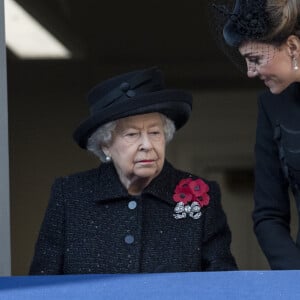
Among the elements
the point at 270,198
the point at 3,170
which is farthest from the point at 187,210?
the point at 3,170

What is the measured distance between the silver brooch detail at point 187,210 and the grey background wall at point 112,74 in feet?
7.66

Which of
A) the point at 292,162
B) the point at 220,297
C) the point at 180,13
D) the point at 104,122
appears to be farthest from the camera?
the point at 180,13

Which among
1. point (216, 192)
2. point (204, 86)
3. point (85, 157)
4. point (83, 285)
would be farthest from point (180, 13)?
point (83, 285)

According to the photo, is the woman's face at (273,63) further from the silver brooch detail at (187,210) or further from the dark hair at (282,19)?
the silver brooch detail at (187,210)

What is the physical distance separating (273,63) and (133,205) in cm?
57

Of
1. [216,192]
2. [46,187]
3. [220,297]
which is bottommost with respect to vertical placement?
[220,297]

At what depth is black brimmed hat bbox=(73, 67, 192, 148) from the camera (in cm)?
304

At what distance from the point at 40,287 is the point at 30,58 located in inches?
123

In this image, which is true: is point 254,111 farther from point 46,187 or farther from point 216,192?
point 216,192

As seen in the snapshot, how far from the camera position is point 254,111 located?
18.4 feet

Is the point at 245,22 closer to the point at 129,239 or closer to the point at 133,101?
the point at 133,101

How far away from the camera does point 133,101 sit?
3.03 meters

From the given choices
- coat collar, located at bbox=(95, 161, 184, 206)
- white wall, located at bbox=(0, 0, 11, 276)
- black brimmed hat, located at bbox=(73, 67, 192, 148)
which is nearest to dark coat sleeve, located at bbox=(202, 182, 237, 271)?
coat collar, located at bbox=(95, 161, 184, 206)

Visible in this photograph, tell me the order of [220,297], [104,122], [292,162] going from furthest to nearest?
[104,122] → [292,162] → [220,297]
